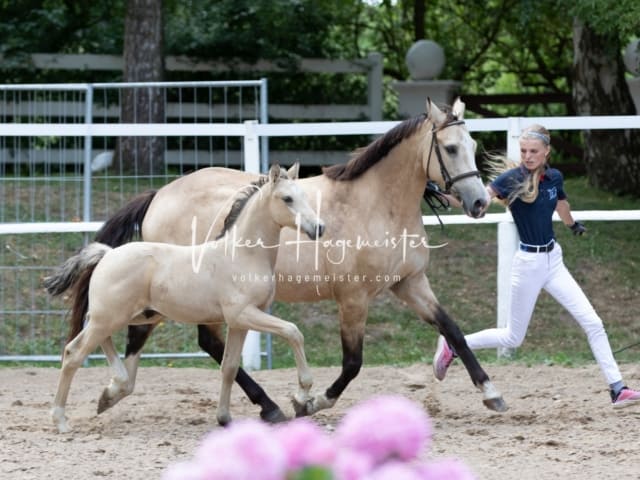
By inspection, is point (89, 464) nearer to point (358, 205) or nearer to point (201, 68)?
point (358, 205)

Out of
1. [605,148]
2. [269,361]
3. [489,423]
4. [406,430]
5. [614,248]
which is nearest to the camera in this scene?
[406,430]

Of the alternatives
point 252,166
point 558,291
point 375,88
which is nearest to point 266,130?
A: point 252,166

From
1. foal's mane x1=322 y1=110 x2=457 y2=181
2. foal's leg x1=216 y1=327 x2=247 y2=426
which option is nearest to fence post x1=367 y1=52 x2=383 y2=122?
foal's mane x1=322 y1=110 x2=457 y2=181

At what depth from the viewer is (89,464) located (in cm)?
472

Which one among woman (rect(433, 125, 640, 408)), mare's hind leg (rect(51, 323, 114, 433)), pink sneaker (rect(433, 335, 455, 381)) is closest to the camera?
mare's hind leg (rect(51, 323, 114, 433))

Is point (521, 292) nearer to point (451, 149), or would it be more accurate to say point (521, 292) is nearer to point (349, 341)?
point (451, 149)

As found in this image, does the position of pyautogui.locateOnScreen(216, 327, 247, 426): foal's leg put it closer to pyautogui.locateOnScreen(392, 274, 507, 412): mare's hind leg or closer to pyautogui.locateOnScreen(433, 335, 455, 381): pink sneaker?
pyautogui.locateOnScreen(392, 274, 507, 412): mare's hind leg

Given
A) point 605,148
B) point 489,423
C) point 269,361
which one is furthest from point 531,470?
point 605,148

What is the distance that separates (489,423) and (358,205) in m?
1.41

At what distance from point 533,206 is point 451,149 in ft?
1.80

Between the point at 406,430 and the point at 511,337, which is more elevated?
the point at 406,430

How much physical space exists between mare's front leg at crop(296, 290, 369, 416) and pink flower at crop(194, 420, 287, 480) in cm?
454

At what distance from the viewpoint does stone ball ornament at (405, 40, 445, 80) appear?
47.0 feet

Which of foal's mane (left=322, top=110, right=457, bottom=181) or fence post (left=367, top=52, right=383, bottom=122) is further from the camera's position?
fence post (left=367, top=52, right=383, bottom=122)
